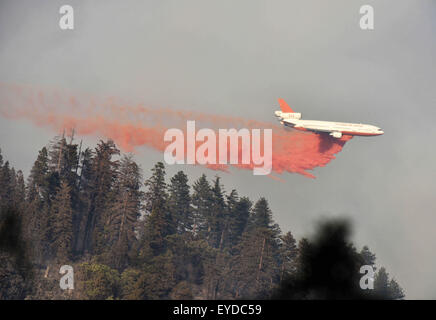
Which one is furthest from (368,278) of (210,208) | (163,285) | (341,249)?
(210,208)

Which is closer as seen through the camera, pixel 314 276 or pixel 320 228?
pixel 314 276

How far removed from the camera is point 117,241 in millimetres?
128250

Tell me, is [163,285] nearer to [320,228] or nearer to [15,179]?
[320,228]

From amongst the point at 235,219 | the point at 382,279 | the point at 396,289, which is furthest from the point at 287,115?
the point at 396,289

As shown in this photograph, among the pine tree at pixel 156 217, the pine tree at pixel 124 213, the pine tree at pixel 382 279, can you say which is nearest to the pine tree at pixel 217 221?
the pine tree at pixel 156 217

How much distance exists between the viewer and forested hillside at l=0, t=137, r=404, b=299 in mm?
117375

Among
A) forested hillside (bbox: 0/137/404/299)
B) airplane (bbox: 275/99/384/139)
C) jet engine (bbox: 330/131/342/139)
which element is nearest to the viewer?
forested hillside (bbox: 0/137/404/299)

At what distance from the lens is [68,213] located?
421 feet

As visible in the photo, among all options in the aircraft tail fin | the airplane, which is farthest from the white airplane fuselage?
the aircraft tail fin

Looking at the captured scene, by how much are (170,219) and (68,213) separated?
1945 cm

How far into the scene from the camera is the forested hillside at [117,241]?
117375 millimetres

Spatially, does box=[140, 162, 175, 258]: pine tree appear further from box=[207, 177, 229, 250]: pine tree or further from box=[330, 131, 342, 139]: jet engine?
box=[330, 131, 342, 139]: jet engine

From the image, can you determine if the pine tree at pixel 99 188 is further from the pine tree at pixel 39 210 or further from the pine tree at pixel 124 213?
the pine tree at pixel 39 210

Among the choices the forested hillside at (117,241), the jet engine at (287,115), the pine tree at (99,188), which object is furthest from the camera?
the jet engine at (287,115)
